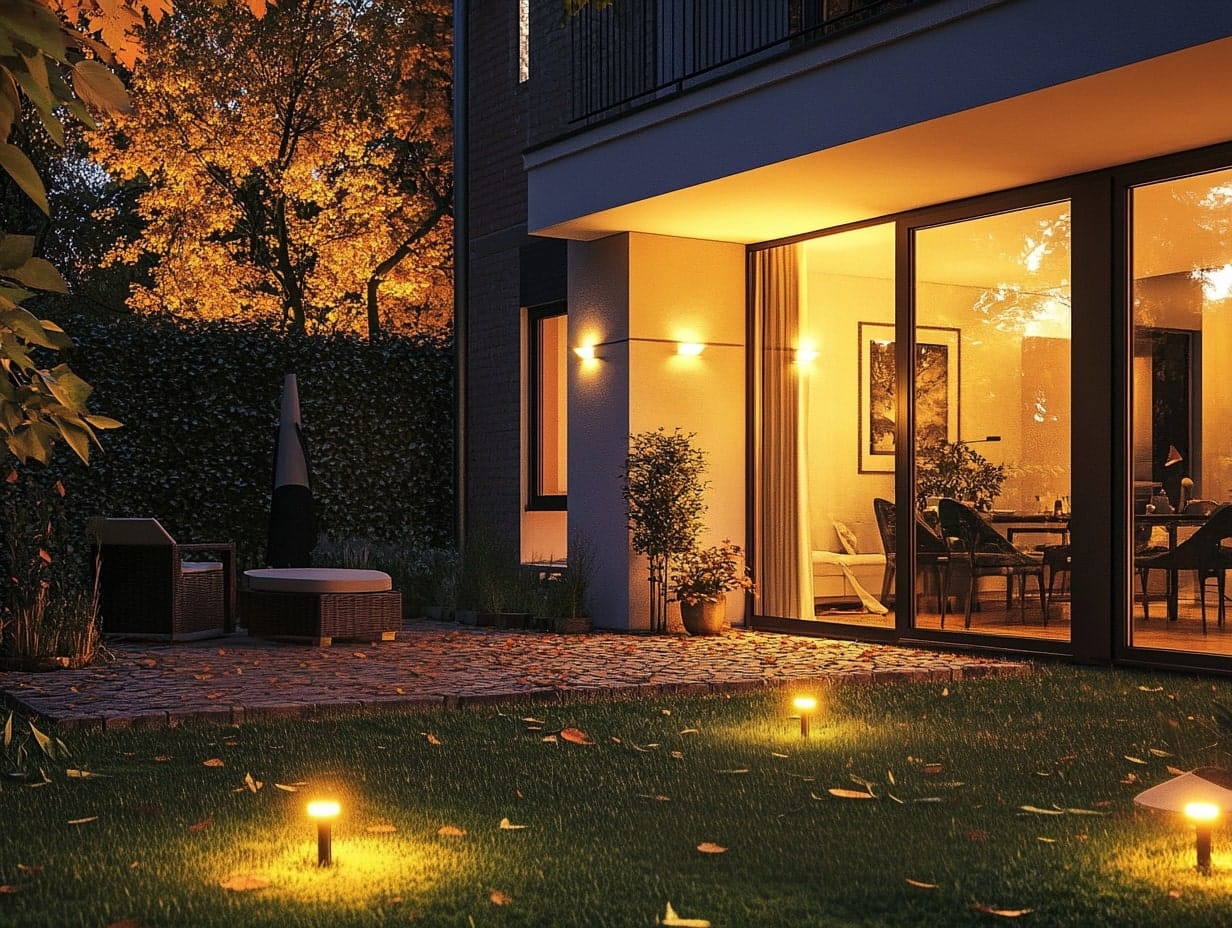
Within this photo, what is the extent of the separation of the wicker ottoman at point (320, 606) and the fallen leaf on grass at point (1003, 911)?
648 centimetres

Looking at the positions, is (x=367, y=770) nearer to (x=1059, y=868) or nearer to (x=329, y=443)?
(x=1059, y=868)

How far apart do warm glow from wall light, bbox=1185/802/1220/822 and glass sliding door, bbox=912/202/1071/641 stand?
520cm

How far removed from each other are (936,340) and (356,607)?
4146mm

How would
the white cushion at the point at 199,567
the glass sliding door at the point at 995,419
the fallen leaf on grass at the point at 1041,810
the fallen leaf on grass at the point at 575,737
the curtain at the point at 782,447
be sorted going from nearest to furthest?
the fallen leaf on grass at the point at 1041,810, the fallen leaf on grass at the point at 575,737, the glass sliding door at the point at 995,419, the white cushion at the point at 199,567, the curtain at the point at 782,447

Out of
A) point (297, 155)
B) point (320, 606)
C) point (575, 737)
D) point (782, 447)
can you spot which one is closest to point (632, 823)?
point (575, 737)

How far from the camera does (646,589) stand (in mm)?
10617

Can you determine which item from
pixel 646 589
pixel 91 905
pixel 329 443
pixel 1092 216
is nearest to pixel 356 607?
pixel 646 589

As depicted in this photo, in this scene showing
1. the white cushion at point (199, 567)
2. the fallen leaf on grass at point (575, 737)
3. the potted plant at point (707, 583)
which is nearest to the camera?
the fallen leaf on grass at point (575, 737)

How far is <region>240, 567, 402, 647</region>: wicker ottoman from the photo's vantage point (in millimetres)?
9258

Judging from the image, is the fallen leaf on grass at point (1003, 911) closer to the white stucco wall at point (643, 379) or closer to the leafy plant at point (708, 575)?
the leafy plant at point (708, 575)

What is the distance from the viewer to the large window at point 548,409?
13125 mm

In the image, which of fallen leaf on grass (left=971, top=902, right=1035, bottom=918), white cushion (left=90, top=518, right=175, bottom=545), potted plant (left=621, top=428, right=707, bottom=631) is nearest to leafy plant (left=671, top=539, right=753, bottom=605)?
potted plant (left=621, top=428, right=707, bottom=631)

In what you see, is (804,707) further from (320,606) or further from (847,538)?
(847,538)

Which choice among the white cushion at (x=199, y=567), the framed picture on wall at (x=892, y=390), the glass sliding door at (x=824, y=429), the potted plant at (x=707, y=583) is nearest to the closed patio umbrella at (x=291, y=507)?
the white cushion at (x=199, y=567)
